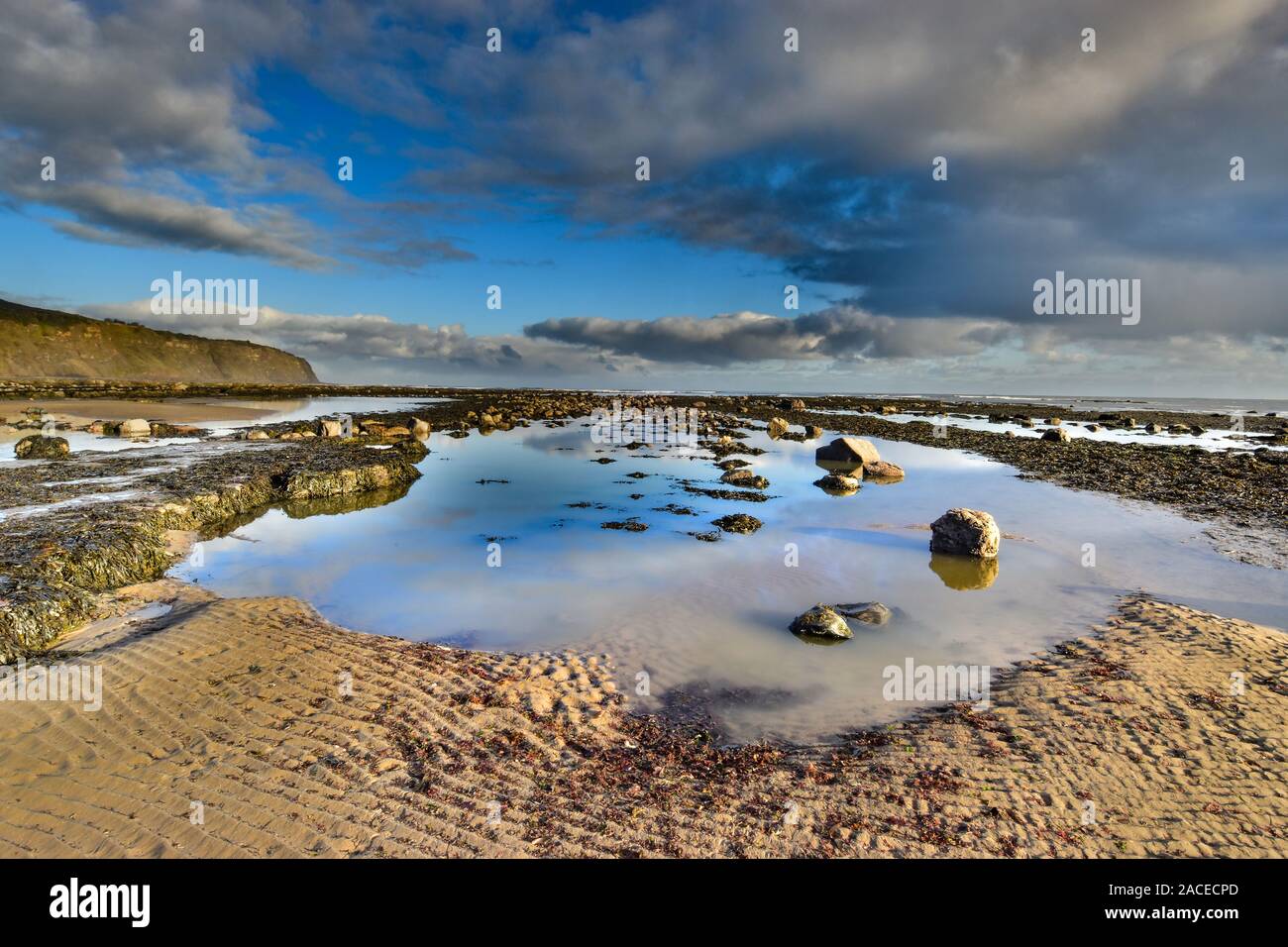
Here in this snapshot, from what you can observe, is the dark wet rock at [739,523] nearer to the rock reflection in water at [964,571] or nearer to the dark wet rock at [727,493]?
the dark wet rock at [727,493]

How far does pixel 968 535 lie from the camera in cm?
1528

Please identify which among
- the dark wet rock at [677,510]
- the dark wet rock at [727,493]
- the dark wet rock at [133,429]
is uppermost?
the dark wet rock at [133,429]

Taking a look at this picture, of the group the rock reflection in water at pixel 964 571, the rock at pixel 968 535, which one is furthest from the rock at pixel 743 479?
the rock reflection in water at pixel 964 571

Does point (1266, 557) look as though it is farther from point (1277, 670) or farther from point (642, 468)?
point (642, 468)

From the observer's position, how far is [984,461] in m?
35.6

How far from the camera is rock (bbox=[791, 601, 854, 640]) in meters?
10.1

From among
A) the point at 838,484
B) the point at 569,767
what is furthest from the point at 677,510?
the point at 569,767

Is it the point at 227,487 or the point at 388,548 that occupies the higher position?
the point at 227,487

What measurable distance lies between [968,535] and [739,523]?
6773mm

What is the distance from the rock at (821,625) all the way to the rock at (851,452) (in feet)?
72.1

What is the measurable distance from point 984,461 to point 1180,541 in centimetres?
1976

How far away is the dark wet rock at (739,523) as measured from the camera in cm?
1848

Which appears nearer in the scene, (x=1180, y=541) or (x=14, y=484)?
(x=1180, y=541)
